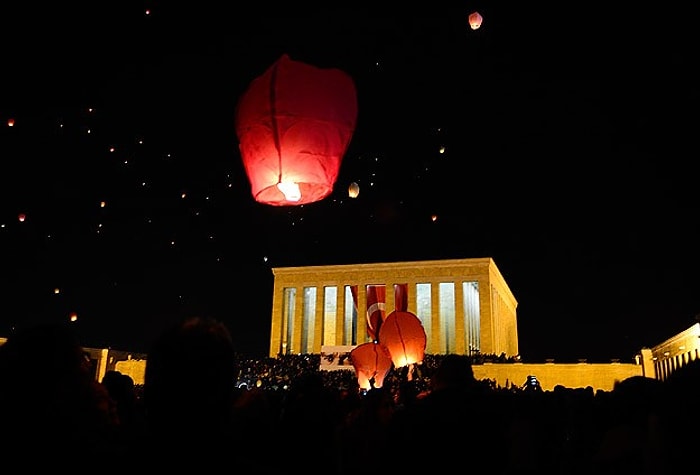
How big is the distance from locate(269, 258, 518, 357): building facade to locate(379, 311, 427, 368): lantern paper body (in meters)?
26.5

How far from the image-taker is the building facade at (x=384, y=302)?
43688 mm

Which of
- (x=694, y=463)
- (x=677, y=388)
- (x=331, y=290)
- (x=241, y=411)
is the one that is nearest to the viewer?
(x=694, y=463)

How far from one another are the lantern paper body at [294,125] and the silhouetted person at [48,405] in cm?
285

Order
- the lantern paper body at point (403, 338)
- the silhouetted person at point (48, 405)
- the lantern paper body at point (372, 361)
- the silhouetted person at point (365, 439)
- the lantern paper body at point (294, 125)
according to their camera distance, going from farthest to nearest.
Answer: the lantern paper body at point (372, 361) < the lantern paper body at point (403, 338) < the lantern paper body at point (294, 125) < the silhouetted person at point (365, 439) < the silhouetted person at point (48, 405)

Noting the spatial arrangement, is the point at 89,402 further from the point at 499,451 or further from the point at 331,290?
the point at 331,290

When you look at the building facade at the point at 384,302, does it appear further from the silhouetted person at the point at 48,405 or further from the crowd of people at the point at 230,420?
the silhouetted person at the point at 48,405

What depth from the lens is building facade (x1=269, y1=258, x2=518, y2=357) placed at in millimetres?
43688

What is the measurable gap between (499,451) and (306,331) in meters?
44.8

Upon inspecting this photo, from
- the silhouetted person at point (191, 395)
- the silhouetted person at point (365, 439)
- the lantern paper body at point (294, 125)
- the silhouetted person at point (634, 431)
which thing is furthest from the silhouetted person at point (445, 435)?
the lantern paper body at point (294, 125)

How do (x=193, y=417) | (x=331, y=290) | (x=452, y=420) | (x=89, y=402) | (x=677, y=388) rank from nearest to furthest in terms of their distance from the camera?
(x=193, y=417), (x=677, y=388), (x=89, y=402), (x=452, y=420), (x=331, y=290)

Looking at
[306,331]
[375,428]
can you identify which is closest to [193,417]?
[375,428]

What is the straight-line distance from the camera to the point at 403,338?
15156mm

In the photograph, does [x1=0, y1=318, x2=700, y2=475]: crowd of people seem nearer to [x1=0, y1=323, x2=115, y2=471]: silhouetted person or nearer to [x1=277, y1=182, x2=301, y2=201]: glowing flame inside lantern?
[x1=0, y1=323, x2=115, y2=471]: silhouetted person

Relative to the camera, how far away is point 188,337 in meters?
1.96
